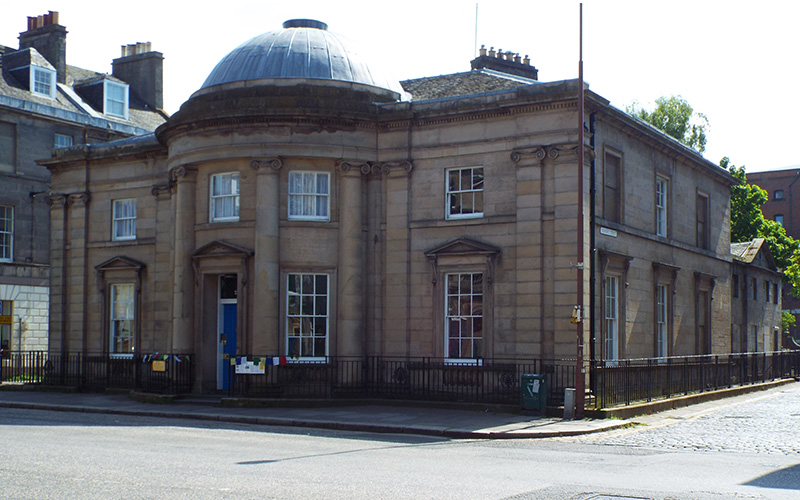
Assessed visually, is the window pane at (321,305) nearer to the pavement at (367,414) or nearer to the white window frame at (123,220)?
the pavement at (367,414)

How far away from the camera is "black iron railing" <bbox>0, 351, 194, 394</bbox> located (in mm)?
24688

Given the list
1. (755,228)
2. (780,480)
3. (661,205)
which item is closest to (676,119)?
(755,228)

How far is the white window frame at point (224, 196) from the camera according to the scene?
80.8 ft

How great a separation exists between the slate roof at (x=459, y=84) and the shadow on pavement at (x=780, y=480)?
51.7 feet

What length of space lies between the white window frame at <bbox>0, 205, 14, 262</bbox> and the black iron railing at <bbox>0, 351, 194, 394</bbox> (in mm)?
8916

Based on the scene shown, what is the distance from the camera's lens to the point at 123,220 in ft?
95.3

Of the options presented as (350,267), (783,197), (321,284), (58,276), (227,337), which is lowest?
(227,337)

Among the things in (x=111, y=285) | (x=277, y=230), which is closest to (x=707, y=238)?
(x=277, y=230)

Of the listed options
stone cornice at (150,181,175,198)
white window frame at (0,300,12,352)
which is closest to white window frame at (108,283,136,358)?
stone cornice at (150,181,175,198)

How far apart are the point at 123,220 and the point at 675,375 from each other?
1752 cm

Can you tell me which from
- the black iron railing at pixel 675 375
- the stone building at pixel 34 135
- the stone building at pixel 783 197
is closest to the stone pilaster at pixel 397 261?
the black iron railing at pixel 675 375

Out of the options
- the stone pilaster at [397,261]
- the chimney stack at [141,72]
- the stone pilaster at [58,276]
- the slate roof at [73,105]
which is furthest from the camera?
the chimney stack at [141,72]

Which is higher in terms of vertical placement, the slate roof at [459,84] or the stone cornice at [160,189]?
the slate roof at [459,84]

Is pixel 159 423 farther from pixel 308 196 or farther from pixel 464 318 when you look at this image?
pixel 464 318
